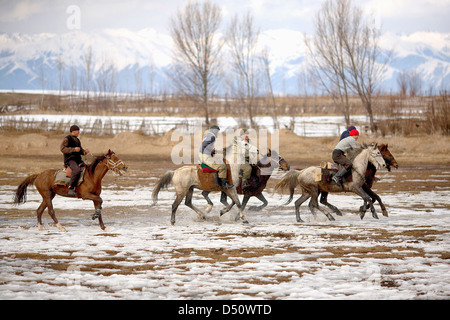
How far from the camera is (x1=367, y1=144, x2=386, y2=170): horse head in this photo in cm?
1247

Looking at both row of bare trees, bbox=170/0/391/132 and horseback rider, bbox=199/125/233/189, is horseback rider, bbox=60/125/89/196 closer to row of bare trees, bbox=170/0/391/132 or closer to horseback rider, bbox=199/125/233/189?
horseback rider, bbox=199/125/233/189

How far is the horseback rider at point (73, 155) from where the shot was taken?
11219 millimetres

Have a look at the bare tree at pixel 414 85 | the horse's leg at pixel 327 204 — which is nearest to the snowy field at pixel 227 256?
the horse's leg at pixel 327 204

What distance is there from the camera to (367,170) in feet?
41.8

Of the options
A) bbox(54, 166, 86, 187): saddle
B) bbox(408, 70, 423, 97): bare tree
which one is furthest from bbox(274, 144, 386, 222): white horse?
bbox(408, 70, 423, 97): bare tree

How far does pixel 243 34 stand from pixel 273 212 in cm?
3221

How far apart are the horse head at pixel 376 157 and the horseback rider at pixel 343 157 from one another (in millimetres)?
373

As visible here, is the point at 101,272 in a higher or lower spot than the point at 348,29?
lower

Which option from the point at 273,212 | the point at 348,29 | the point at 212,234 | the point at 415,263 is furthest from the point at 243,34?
the point at 415,263

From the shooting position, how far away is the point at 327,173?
12719mm

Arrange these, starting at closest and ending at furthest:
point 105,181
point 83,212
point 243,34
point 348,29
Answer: point 83,212, point 105,181, point 348,29, point 243,34
